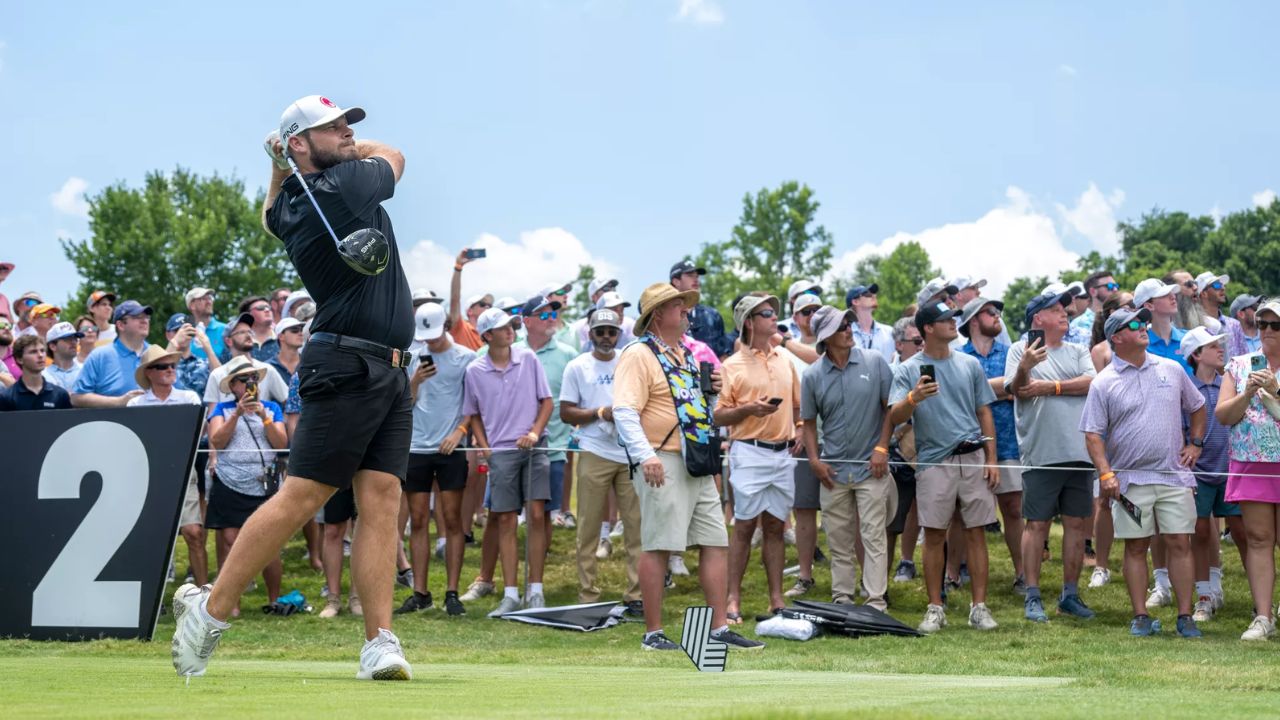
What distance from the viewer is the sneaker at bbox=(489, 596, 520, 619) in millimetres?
11852

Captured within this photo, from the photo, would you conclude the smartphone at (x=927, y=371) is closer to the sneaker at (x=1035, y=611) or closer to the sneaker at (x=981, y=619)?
the sneaker at (x=981, y=619)

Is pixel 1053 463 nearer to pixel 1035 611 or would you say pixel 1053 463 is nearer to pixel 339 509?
pixel 1035 611

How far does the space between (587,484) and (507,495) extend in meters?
0.70

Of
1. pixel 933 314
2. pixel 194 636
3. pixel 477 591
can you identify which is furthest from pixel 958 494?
pixel 194 636

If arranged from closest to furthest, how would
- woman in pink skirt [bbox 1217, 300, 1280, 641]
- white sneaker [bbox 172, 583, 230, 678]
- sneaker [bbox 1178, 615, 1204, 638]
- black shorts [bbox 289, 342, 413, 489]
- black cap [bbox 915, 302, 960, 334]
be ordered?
1. white sneaker [bbox 172, 583, 230, 678]
2. black shorts [bbox 289, 342, 413, 489]
3. woman in pink skirt [bbox 1217, 300, 1280, 641]
4. sneaker [bbox 1178, 615, 1204, 638]
5. black cap [bbox 915, 302, 960, 334]

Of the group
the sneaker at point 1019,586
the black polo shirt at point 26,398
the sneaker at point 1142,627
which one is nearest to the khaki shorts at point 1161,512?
the sneaker at point 1142,627

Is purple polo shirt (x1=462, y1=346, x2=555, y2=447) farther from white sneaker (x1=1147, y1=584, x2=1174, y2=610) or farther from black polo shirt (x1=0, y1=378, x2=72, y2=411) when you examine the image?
white sneaker (x1=1147, y1=584, x2=1174, y2=610)

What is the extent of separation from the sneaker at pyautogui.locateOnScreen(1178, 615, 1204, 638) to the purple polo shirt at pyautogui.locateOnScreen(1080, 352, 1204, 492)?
96cm

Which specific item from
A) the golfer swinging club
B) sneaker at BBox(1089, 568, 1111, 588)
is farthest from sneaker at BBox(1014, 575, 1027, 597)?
the golfer swinging club

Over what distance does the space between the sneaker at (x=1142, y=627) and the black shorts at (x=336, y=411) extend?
673 centimetres

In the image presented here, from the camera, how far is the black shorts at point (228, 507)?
469 inches

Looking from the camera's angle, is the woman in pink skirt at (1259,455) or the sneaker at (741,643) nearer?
the sneaker at (741,643)

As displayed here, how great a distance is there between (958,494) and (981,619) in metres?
0.97

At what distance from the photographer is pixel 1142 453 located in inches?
408
